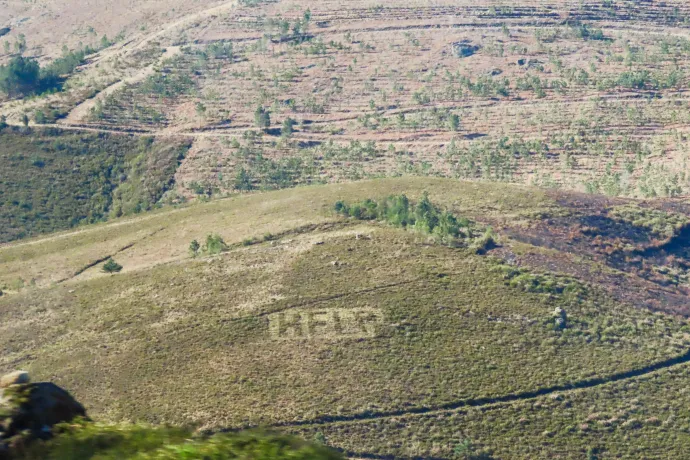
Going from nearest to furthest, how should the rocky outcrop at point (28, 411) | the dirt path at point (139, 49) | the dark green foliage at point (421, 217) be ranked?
the rocky outcrop at point (28, 411)
the dark green foliage at point (421, 217)
the dirt path at point (139, 49)

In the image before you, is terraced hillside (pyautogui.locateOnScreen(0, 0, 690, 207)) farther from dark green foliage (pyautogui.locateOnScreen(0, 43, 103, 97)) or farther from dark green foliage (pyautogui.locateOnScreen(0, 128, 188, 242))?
dark green foliage (pyautogui.locateOnScreen(0, 43, 103, 97))

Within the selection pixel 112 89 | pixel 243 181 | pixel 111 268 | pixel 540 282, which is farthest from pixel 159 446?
pixel 112 89

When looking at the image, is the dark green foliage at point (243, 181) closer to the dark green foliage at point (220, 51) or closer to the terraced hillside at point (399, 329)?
the terraced hillside at point (399, 329)

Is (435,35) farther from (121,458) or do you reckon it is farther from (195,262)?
(121,458)

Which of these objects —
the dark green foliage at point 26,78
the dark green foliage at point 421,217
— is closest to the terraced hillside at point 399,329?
the dark green foliage at point 421,217

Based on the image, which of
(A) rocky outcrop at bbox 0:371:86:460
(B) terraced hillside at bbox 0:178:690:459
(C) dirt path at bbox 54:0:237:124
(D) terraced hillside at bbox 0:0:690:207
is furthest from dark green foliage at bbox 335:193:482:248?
(C) dirt path at bbox 54:0:237:124

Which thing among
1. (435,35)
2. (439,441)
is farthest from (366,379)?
(435,35)

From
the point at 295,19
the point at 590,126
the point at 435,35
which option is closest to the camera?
the point at 590,126
